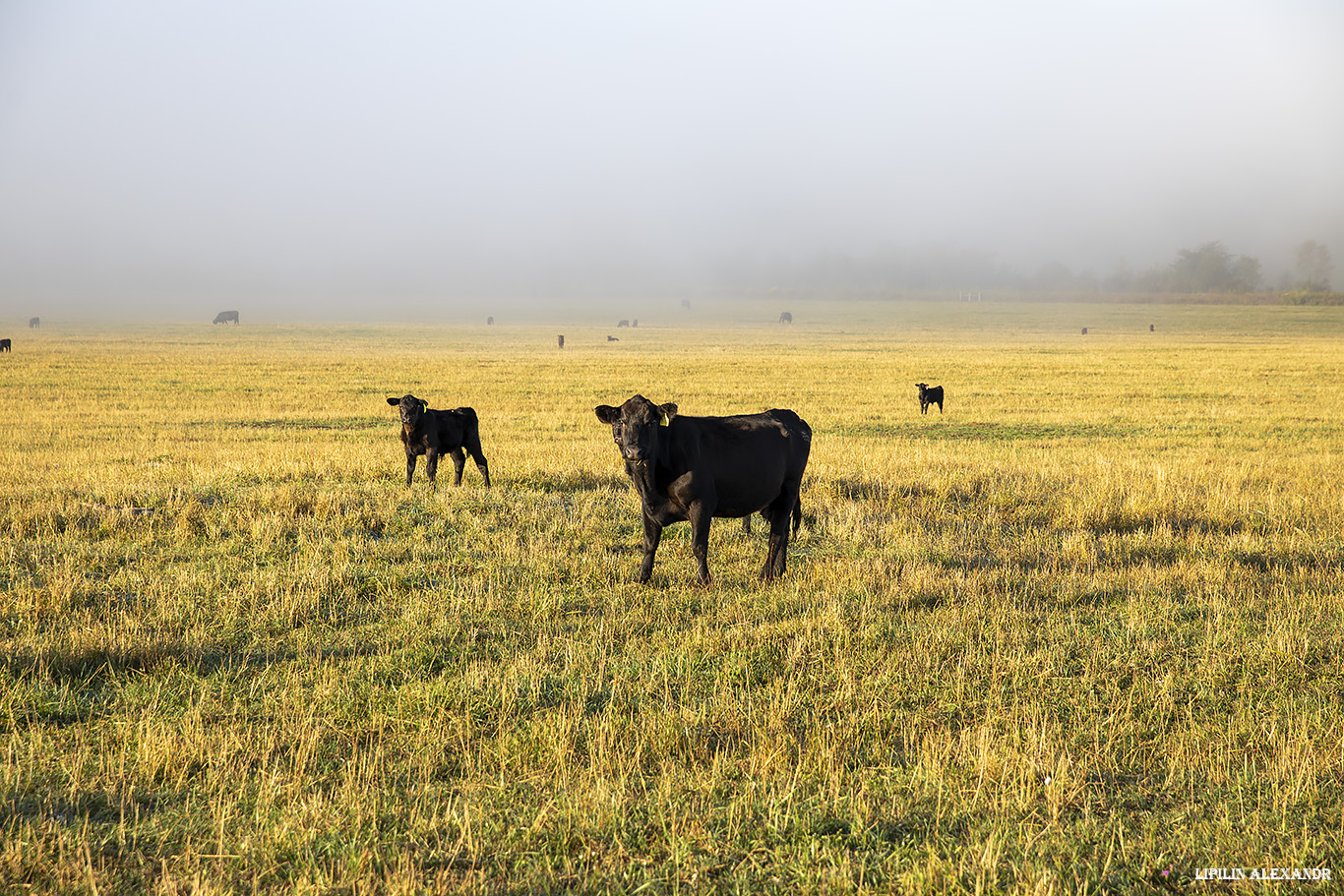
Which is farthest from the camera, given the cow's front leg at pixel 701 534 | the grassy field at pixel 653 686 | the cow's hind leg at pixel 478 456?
the cow's hind leg at pixel 478 456

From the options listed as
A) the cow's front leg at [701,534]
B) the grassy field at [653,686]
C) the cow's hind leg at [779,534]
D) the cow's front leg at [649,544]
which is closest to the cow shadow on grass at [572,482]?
the grassy field at [653,686]

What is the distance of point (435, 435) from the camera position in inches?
559

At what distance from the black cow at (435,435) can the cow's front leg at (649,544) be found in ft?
19.4

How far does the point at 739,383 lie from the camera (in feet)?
122

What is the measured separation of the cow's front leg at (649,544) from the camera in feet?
27.5

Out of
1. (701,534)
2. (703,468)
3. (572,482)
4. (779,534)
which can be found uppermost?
(703,468)

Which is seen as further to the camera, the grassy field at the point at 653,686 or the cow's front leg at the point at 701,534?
the cow's front leg at the point at 701,534

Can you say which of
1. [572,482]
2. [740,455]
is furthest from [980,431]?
[740,455]

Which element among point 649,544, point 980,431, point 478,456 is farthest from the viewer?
point 980,431

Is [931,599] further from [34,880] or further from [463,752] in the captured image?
[34,880]

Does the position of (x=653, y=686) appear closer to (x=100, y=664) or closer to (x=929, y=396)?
(x=100, y=664)

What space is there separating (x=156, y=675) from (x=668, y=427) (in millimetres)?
4371

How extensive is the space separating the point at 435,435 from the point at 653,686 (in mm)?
9245

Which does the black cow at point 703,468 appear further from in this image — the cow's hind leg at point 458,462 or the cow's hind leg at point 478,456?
the cow's hind leg at point 458,462
